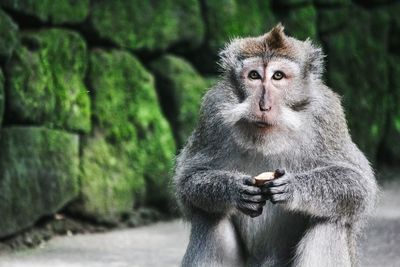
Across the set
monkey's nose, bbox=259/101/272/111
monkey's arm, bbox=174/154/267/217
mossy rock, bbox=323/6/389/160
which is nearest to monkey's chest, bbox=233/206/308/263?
monkey's arm, bbox=174/154/267/217

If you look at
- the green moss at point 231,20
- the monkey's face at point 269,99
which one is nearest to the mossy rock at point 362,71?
the green moss at point 231,20

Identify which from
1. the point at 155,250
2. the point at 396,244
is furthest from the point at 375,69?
the point at 155,250

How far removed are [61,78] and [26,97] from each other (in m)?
0.47

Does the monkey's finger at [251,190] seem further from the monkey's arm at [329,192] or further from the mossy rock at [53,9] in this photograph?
the mossy rock at [53,9]

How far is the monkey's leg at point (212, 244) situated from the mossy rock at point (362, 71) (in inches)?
211

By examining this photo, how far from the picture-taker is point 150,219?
9.91 m

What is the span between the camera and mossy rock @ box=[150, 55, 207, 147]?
33.1 ft

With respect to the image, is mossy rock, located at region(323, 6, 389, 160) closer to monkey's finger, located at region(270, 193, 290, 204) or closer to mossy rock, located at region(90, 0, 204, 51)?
mossy rock, located at region(90, 0, 204, 51)

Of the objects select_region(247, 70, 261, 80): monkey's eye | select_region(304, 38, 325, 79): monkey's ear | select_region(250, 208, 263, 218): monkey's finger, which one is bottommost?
select_region(250, 208, 263, 218): monkey's finger

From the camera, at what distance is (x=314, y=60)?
6.51 m

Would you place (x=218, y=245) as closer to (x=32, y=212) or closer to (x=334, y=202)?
(x=334, y=202)

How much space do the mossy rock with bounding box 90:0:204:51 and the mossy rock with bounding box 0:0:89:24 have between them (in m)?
0.16

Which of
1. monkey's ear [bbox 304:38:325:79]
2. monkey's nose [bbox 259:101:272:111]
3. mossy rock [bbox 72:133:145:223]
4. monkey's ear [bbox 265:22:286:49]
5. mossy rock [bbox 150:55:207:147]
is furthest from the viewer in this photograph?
mossy rock [bbox 150:55:207:147]

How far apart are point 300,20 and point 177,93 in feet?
6.41
